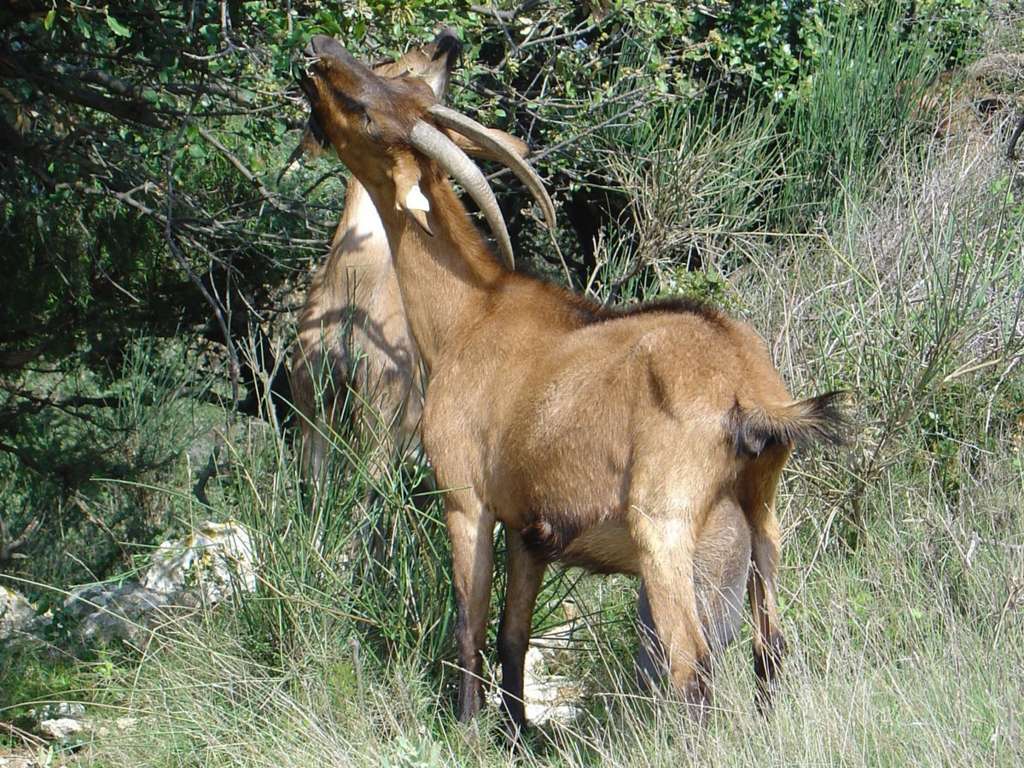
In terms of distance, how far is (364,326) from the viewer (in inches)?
258

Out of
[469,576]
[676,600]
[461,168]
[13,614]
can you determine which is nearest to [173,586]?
[13,614]

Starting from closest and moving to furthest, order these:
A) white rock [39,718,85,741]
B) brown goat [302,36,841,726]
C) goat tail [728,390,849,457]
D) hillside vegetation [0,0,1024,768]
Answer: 1. goat tail [728,390,849,457]
2. brown goat [302,36,841,726]
3. hillside vegetation [0,0,1024,768]
4. white rock [39,718,85,741]

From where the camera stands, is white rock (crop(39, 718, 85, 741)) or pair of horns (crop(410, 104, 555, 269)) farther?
white rock (crop(39, 718, 85, 741))

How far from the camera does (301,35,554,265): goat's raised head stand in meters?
5.43

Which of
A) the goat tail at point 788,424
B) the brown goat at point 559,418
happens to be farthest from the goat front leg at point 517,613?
the goat tail at point 788,424

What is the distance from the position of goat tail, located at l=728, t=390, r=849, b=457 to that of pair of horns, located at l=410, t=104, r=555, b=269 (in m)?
1.26

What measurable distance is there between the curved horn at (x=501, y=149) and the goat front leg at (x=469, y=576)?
119 cm

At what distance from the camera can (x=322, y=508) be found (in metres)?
5.22

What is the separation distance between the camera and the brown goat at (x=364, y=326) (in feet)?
20.7

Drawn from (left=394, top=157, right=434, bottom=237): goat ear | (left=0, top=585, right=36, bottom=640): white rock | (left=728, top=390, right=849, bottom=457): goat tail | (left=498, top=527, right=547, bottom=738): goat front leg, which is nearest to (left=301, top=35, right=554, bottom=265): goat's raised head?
(left=394, top=157, right=434, bottom=237): goat ear

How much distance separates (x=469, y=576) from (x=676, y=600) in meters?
1.05

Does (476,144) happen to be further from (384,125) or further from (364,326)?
(364,326)

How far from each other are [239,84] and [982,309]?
3783 mm

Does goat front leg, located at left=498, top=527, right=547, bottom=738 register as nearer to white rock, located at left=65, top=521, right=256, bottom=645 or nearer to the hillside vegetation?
the hillside vegetation
